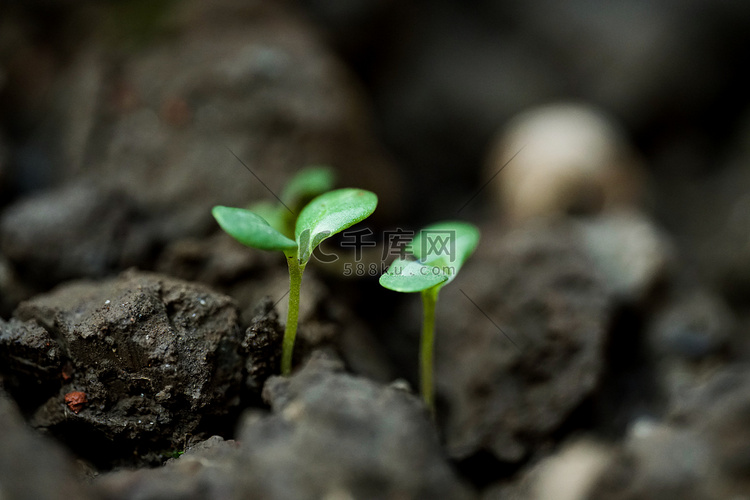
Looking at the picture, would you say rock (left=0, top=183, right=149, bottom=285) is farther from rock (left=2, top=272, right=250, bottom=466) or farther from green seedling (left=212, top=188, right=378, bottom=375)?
green seedling (left=212, top=188, right=378, bottom=375)

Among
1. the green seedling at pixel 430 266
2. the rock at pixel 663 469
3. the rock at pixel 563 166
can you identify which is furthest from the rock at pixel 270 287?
the rock at pixel 563 166

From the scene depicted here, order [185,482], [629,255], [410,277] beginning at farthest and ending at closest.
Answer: [629,255], [410,277], [185,482]

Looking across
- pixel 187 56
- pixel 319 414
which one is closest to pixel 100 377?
pixel 319 414

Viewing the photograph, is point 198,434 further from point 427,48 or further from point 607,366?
point 427,48

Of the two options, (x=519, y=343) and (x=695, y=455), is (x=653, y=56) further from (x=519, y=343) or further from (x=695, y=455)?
(x=695, y=455)

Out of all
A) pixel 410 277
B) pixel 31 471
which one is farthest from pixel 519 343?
pixel 31 471

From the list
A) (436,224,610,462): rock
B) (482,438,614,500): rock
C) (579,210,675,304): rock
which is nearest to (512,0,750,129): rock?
(579,210,675,304): rock
